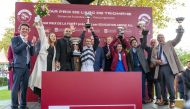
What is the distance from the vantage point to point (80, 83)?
18.8 ft

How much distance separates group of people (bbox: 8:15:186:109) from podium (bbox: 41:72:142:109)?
1.24 m

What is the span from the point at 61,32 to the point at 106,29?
4.07 ft

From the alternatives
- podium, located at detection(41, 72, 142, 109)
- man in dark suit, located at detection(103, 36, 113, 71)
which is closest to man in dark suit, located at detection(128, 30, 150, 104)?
man in dark suit, located at detection(103, 36, 113, 71)

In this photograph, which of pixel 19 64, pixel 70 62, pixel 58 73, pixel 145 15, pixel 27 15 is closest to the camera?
pixel 58 73

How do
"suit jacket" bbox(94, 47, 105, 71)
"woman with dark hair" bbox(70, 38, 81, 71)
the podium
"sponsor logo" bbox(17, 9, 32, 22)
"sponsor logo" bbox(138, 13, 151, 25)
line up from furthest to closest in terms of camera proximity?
"sponsor logo" bbox(138, 13, 151, 25), "sponsor logo" bbox(17, 9, 32, 22), "suit jacket" bbox(94, 47, 105, 71), "woman with dark hair" bbox(70, 38, 81, 71), the podium

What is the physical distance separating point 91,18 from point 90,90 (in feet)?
13.5

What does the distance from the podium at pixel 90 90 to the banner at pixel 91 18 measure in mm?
3700

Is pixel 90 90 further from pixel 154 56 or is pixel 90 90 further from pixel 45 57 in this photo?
pixel 154 56

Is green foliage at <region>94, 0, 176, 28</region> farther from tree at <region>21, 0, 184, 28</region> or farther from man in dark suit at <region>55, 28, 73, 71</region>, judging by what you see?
man in dark suit at <region>55, 28, 73, 71</region>

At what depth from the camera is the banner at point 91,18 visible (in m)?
9.29

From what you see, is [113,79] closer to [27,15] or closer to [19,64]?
[19,64]

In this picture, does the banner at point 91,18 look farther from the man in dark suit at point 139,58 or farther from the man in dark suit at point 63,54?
the man in dark suit at point 63,54

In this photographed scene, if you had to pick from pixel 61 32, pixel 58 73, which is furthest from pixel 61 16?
pixel 58 73

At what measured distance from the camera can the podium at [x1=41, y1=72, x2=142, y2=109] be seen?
565 centimetres
